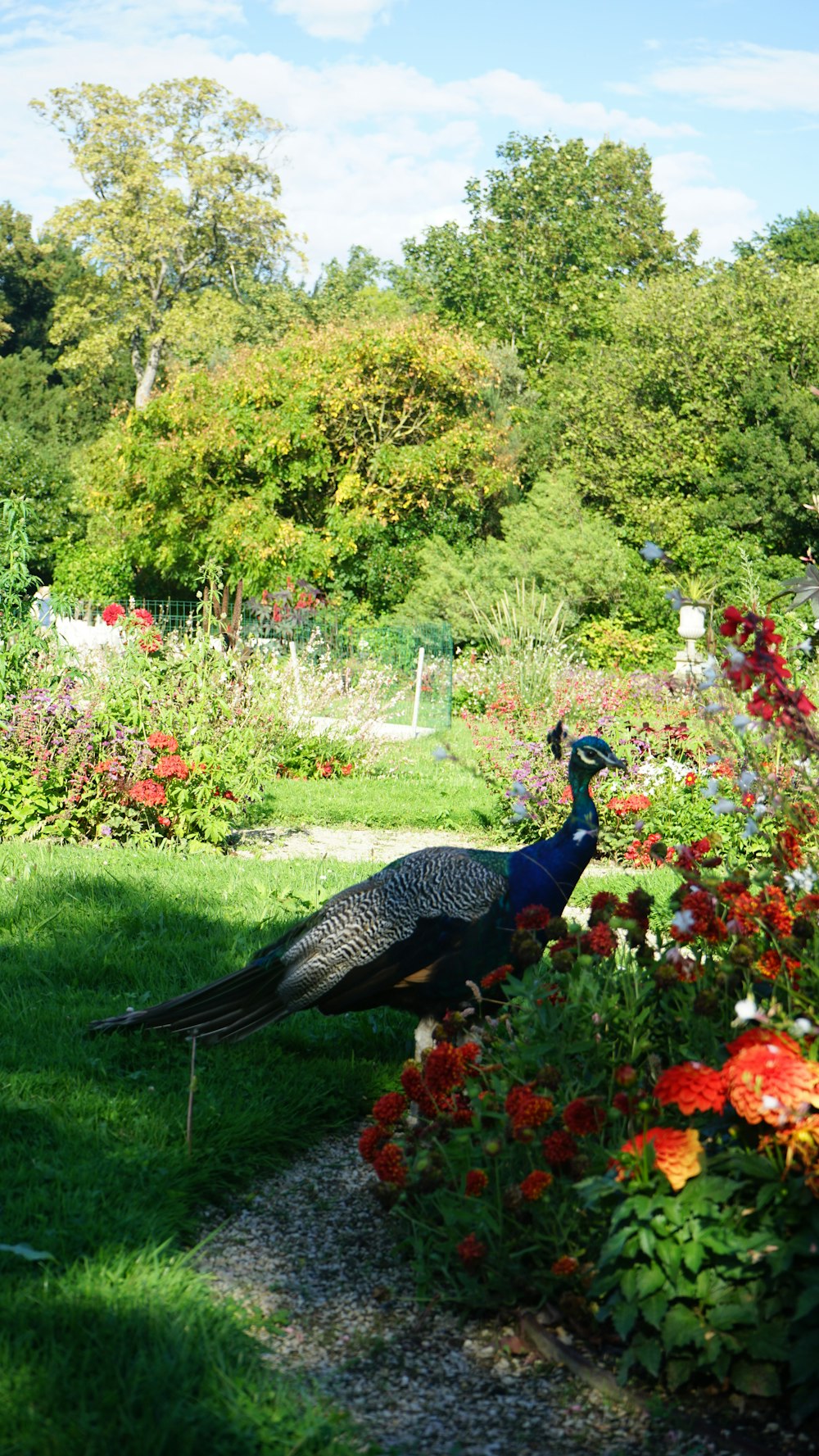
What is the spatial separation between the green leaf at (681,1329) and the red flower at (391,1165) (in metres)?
0.73

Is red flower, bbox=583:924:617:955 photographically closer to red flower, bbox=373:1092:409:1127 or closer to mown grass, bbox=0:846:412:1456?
red flower, bbox=373:1092:409:1127

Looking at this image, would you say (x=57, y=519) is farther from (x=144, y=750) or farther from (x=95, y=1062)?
(x=95, y=1062)

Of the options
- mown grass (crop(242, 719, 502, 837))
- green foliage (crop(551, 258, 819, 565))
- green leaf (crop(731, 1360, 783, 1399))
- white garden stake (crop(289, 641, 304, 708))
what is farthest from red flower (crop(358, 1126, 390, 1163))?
green foliage (crop(551, 258, 819, 565))

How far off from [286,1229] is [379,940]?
0.80 metres

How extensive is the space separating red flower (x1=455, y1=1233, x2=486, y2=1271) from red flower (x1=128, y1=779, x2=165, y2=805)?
446 cm

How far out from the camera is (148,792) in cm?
683

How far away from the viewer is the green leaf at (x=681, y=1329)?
7.62 ft

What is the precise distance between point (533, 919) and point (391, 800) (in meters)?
6.40

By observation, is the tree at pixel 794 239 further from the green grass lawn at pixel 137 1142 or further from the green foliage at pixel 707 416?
the green grass lawn at pixel 137 1142

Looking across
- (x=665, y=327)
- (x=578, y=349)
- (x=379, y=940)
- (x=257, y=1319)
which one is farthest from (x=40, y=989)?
(x=578, y=349)

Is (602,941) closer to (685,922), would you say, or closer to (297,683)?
(685,922)

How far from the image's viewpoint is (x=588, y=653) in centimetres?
1986

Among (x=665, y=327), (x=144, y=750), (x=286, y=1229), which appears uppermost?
(x=665, y=327)

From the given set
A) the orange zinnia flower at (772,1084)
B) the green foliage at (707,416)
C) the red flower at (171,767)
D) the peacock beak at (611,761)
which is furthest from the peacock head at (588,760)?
the green foliage at (707,416)
